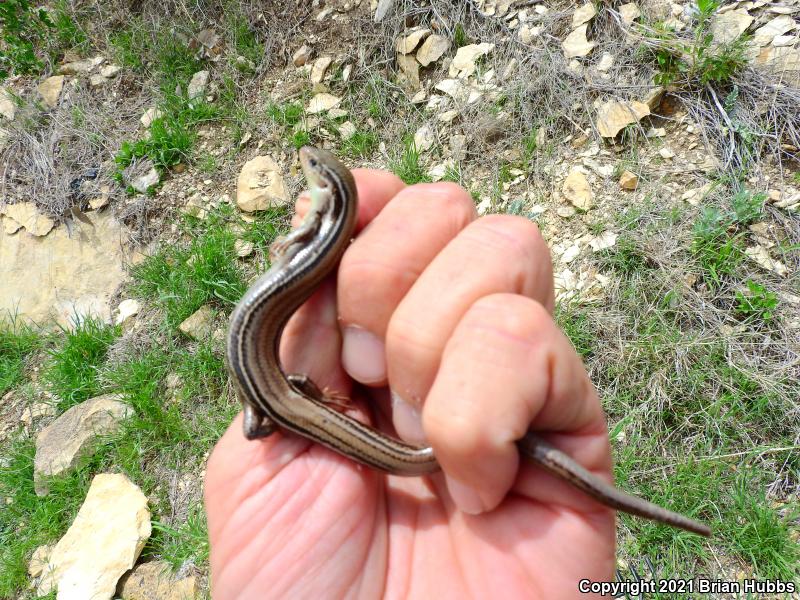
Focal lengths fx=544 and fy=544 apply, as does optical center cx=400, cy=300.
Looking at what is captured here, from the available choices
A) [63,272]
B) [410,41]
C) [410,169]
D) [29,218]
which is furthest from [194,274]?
[410,41]

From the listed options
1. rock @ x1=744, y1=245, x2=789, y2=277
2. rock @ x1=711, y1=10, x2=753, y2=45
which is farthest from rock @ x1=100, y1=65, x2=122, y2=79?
rock @ x1=744, y1=245, x2=789, y2=277

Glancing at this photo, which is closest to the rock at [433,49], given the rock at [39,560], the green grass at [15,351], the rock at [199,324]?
the rock at [199,324]

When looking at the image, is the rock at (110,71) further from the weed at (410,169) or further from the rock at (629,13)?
the rock at (629,13)

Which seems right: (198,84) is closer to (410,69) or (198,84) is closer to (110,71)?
(110,71)

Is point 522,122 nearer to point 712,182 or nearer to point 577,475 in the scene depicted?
point 712,182

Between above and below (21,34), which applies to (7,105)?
below

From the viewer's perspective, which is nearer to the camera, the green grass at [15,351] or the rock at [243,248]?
the rock at [243,248]

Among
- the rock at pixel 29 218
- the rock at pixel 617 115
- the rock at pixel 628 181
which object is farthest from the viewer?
the rock at pixel 29 218
